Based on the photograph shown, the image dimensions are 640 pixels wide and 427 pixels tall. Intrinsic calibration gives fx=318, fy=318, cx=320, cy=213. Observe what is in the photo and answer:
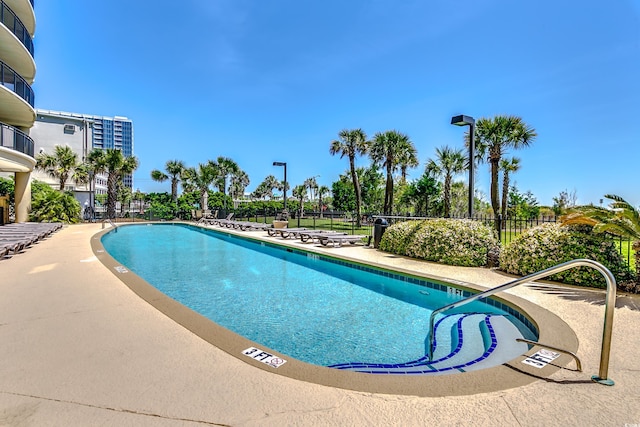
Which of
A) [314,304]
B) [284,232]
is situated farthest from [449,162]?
[314,304]

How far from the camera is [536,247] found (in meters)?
6.97

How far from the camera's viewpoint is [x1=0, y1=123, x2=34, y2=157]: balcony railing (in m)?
14.4

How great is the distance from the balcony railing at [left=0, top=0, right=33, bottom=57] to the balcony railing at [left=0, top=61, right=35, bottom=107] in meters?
2.19

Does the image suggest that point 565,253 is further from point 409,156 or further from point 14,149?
point 409,156

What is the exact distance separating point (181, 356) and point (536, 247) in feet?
23.8

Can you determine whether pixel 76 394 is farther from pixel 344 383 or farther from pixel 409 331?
pixel 409 331

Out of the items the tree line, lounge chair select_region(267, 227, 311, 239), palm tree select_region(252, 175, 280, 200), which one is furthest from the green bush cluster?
palm tree select_region(252, 175, 280, 200)

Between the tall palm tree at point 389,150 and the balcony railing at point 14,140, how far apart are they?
22.7 m

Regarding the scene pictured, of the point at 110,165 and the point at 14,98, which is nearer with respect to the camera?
the point at 14,98

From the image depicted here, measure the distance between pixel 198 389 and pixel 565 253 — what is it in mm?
7264

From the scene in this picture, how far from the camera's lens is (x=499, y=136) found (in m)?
20.2

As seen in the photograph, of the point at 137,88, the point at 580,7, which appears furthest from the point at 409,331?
the point at 137,88

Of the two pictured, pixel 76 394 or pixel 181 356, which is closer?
pixel 76 394

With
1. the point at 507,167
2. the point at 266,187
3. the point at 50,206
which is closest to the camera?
the point at 50,206
